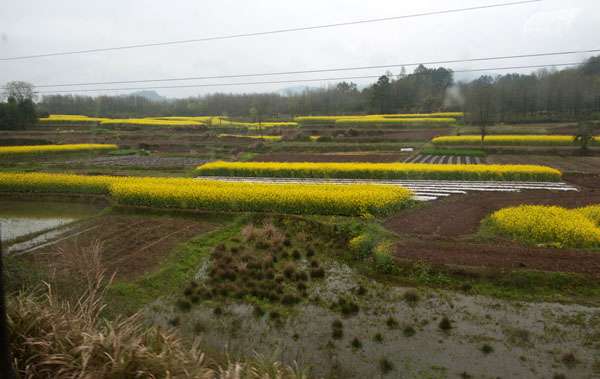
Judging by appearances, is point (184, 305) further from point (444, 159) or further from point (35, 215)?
point (444, 159)

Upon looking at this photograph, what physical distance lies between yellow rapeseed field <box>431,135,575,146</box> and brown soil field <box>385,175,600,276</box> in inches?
680

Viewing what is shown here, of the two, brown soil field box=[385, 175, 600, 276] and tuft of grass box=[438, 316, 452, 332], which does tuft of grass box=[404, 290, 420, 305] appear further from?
brown soil field box=[385, 175, 600, 276]

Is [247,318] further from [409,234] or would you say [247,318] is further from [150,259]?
[409,234]

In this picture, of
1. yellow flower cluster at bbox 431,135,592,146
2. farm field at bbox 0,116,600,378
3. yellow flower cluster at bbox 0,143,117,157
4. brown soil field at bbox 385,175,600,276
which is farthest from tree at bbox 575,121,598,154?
yellow flower cluster at bbox 0,143,117,157

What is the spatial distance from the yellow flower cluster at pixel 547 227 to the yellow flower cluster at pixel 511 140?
23.7 m

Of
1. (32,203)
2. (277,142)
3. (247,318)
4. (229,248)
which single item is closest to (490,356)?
A: (247,318)

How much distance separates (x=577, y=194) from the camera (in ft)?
57.2

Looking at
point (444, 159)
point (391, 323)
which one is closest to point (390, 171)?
point (444, 159)

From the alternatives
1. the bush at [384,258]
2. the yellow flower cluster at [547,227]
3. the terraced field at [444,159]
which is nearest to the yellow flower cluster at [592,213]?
the yellow flower cluster at [547,227]

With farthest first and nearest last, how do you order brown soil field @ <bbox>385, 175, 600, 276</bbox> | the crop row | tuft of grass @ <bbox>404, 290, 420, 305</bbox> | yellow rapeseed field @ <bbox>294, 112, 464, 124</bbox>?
yellow rapeseed field @ <bbox>294, 112, 464, 124</bbox>, the crop row, brown soil field @ <bbox>385, 175, 600, 276</bbox>, tuft of grass @ <bbox>404, 290, 420, 305</bbox>

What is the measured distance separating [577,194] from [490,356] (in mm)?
13546

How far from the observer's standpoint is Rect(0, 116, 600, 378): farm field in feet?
24.0

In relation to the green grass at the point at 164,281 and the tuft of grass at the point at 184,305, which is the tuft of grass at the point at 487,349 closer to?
the tuft of grass at the point at 184,305

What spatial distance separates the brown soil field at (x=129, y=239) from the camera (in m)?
11.1
